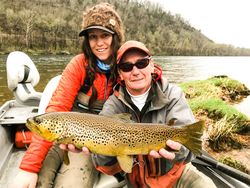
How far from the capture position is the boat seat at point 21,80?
5.82 metres

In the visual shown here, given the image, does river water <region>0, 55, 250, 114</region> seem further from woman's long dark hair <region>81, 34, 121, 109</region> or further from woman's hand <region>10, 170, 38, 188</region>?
woman's hand <region>10, 170, 38, 188</region>

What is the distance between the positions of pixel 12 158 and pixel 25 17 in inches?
3411

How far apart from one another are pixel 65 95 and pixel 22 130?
→ 1694 millimetres

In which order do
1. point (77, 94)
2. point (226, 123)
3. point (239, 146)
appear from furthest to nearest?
1. point (226, 123)
2. point (239, 146)
3. point (77, 94)

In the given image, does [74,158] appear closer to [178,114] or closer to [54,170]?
[54,170]

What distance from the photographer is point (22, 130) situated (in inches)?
189

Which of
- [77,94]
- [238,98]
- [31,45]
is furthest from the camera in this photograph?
[31,45]

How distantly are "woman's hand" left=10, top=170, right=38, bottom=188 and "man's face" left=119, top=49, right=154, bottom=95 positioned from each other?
138 centimetres

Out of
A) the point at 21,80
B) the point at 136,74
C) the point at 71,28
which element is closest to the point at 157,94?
the point at 136,74

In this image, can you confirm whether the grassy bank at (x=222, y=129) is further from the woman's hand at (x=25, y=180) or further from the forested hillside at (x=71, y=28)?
the forested hillside at (x=71, y=28)

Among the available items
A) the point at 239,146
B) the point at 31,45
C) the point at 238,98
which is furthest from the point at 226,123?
the point at 31,45

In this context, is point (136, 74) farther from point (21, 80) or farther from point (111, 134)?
point (21, 80)

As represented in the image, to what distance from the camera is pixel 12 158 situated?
180 inches

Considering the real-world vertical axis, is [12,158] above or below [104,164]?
below
